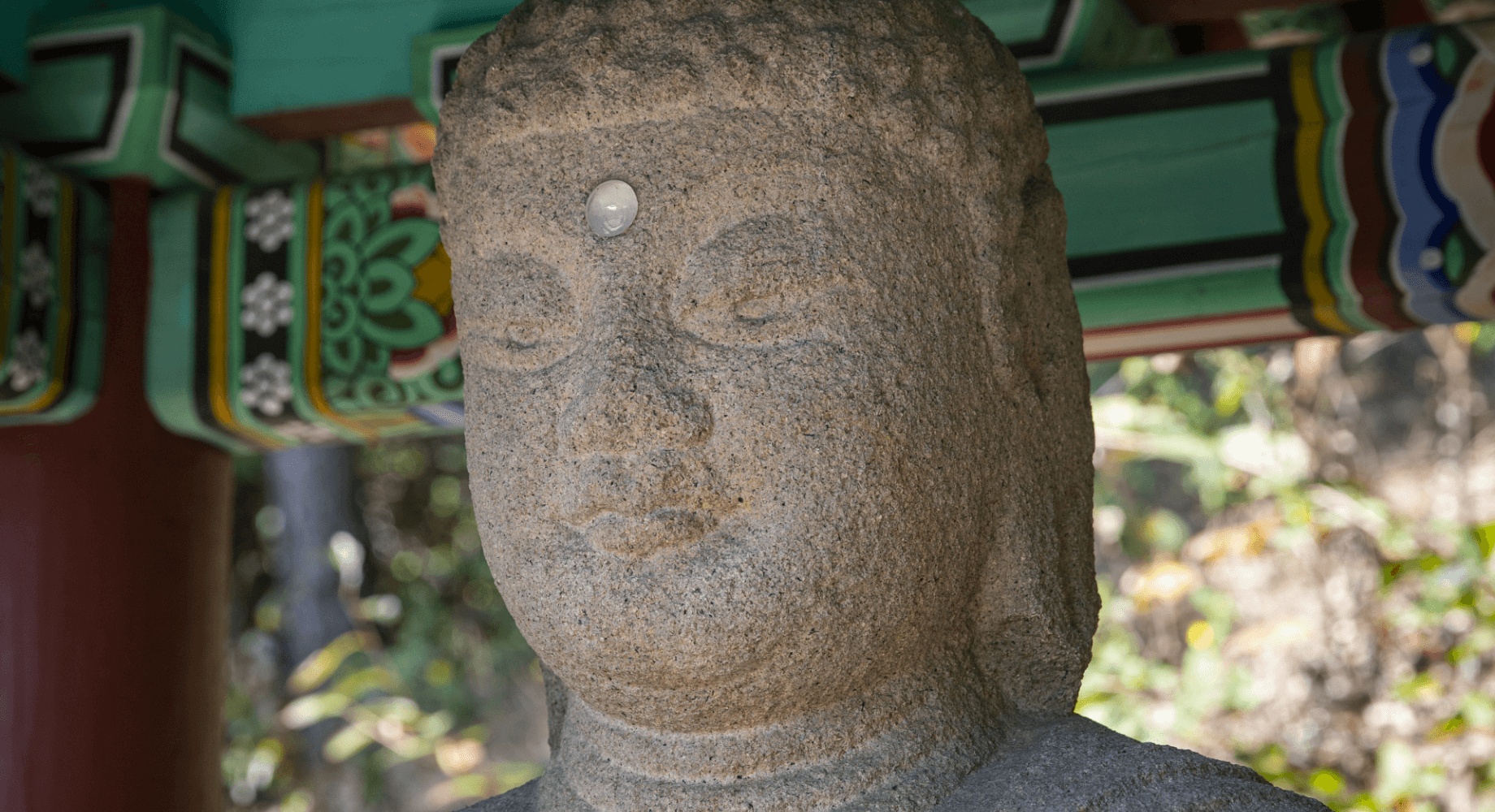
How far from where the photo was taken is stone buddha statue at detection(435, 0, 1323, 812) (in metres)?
1.30

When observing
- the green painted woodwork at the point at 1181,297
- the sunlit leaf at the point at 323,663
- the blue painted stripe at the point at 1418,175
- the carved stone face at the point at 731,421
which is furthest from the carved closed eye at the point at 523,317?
the sunlit leaf at the point at 323,663

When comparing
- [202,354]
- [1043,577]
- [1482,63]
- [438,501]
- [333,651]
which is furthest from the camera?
[438,501]

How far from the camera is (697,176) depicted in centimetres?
137

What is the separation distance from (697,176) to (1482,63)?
1.51 meters

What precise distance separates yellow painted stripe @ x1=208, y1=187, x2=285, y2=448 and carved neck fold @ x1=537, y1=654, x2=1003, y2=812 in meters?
1.50

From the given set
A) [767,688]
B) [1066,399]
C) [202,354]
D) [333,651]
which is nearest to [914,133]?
[1066,399]

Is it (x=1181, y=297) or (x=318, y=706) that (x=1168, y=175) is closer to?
(x=1181, y=297)

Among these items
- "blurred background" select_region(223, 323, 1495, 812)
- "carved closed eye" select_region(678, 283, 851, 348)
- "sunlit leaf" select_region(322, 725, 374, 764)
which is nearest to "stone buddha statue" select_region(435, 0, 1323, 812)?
"carved closed eye" select_region(678, 283, 851, 348)

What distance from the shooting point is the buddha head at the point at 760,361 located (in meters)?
1.30

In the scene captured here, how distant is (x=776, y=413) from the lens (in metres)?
1.30

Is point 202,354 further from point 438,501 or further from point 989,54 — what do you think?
point 438,501

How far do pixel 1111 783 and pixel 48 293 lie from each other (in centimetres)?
214

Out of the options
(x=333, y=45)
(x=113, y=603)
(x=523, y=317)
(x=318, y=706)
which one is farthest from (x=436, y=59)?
(x=318, y=706)

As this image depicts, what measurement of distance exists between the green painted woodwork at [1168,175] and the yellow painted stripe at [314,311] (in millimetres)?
1484
